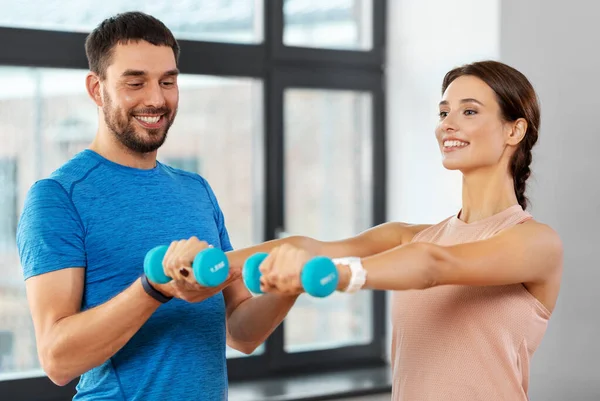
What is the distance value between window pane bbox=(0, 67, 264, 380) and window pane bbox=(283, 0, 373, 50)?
0.35 meters

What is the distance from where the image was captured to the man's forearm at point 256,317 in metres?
1.75

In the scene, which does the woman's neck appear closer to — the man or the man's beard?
the man

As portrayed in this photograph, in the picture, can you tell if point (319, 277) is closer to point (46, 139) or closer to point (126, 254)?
point (126, 254)

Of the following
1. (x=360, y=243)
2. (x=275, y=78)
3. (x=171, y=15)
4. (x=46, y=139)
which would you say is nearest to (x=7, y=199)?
(x=46, y=139)

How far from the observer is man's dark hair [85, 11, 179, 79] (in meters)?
1.67

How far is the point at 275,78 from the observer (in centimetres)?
324

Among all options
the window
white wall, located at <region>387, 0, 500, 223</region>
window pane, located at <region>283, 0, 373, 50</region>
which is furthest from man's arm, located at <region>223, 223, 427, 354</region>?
window pane, located at <region>283, 0, 373, 50</region>

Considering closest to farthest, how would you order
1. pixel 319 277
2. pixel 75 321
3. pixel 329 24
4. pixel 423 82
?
pixel 319 277
pixel 75 321
pixel 423 82
pixel 329 24

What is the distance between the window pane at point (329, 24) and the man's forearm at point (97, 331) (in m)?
2.01

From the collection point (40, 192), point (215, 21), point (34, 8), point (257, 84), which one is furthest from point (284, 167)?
point (40, 192)

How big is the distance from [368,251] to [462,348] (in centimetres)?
33

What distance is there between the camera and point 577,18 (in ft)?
9.91

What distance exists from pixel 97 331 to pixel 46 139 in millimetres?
1622

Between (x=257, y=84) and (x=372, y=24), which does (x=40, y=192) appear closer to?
(x=257, y=84)
